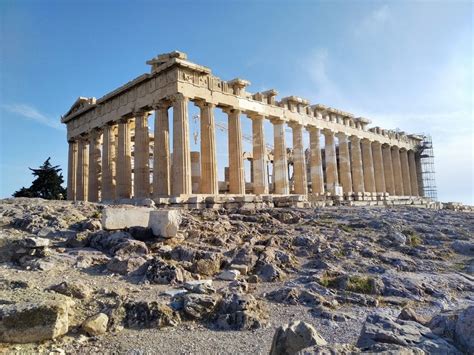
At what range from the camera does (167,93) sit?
793 inches

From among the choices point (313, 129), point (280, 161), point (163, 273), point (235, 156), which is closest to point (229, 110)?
point (235, 156)

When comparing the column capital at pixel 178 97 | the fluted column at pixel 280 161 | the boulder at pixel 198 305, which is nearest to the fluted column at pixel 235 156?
the fluted column at pixel 280 161

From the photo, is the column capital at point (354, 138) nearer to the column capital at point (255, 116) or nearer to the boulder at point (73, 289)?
the column capital at point (255, 116)

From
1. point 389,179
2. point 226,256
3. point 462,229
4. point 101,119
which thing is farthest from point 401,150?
point 226,256

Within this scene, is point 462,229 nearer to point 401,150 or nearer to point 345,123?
point 345,123

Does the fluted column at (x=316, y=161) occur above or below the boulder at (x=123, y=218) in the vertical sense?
above

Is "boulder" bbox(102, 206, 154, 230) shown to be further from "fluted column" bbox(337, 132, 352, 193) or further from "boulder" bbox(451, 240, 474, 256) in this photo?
"fluted column" bbox(337, 132, 352, 193)

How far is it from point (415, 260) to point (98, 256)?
8.11 m

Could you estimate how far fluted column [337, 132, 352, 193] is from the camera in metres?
31.5

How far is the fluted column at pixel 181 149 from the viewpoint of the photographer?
19.3 meters

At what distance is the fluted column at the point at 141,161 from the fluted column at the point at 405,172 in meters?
30.1

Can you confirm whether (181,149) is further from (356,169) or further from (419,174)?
(419,174)

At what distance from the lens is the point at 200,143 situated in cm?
2127

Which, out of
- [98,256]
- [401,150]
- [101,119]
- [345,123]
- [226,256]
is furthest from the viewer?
[401,150]
